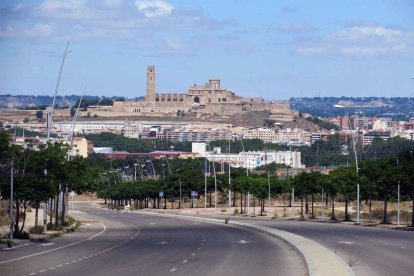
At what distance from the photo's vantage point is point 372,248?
4506cm

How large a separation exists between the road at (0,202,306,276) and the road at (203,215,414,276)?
1.80 metres

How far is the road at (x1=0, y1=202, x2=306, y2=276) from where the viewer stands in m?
34.5

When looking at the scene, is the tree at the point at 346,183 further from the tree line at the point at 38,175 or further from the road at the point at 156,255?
the road at the point at 156,255

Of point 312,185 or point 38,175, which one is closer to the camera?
point 38,175

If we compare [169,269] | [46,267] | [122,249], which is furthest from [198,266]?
[122,249]

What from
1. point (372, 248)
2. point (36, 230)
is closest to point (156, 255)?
point (372, 248)

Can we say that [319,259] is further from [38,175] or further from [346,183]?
[346,183]

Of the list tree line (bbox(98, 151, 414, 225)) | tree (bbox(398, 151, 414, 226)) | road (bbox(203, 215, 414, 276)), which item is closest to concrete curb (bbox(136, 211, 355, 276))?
road (bbox(203, 215, 414, 276))

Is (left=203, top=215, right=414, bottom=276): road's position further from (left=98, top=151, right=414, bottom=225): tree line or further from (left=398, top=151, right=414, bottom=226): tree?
(left=98, top=151, right=414, bottom=225): tree line

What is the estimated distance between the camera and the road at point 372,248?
3509cm

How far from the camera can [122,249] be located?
150 feet

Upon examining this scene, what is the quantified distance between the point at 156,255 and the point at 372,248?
8.43 meters

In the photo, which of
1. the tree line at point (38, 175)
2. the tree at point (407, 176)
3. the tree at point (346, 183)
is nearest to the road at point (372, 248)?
the tree at point (407, 176)

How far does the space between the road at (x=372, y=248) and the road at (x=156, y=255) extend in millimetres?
1799
